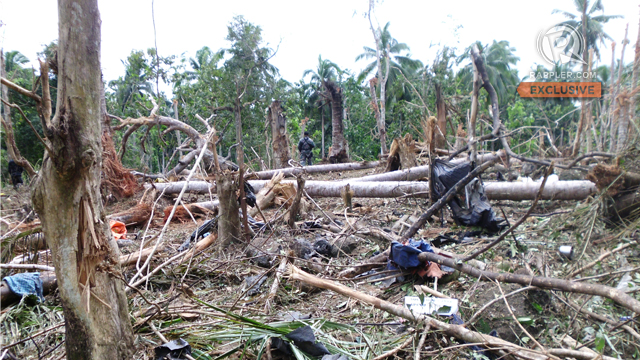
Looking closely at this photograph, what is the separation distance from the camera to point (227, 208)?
409 centimetres

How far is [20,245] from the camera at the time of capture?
3043 mm

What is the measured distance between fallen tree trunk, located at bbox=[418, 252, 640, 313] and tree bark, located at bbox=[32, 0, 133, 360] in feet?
6.81

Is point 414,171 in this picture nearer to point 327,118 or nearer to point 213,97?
point 213,97

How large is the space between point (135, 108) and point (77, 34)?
15613mm

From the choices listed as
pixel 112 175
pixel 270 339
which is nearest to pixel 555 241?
pixel 270 339

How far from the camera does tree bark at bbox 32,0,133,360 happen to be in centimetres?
149

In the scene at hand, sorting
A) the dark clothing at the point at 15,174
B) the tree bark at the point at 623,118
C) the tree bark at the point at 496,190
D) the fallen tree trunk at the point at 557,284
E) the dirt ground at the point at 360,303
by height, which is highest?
the tree bark at the point at 623,118

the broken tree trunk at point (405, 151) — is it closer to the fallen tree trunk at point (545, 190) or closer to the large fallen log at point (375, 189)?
the large fallen log at point (375, 189)

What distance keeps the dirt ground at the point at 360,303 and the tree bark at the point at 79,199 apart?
279mm

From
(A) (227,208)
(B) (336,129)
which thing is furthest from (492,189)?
(B) (336,129)

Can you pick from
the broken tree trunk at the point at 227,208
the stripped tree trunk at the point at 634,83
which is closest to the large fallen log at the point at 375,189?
the broken tree trunk at the point at 227,208

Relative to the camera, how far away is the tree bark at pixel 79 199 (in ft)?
4.87

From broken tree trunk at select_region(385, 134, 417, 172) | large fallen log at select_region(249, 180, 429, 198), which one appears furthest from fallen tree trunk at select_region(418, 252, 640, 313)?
broken tree trunk at select_region(385, 134, 417, 172)

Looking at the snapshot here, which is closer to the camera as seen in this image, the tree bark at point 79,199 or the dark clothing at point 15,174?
the tree bark at point 79,199
